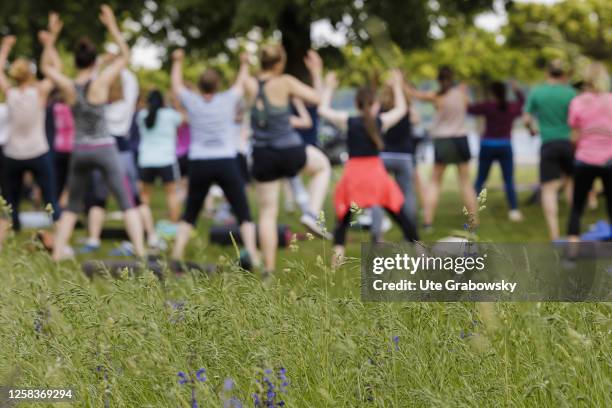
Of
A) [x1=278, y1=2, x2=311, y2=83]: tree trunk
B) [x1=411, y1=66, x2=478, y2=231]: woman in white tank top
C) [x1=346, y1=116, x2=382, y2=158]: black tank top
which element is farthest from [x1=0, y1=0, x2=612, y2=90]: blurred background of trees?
[x1=346, y1=116, x2=382, y2=158]: black tank top

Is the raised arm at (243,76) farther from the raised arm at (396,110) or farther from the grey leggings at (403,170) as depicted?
the grey leggings at (403,170)

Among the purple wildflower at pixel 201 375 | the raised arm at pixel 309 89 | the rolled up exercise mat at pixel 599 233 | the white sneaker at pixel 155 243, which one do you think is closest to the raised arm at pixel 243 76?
the raised arm at pixel 309 89

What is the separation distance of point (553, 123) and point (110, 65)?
14.6ft

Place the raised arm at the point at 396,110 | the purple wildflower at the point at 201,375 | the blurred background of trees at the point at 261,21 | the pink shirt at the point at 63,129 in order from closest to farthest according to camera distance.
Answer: the purple wildflower at the point at 201,375
the raised arm at the point at 396,110
the pink shirt at the point at 63,129
the blurred background of trees at the point at 261,21

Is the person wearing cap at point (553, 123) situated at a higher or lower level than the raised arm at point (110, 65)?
lower

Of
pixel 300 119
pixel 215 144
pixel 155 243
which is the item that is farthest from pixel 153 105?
pixel 215 144

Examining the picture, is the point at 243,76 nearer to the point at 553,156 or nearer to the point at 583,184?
the point at 583,184

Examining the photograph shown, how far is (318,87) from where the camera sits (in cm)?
780

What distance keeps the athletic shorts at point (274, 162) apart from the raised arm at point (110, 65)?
4.47 ft

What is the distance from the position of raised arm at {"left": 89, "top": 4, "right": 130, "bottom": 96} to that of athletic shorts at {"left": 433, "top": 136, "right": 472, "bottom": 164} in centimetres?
449

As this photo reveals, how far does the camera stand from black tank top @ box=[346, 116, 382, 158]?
798cm

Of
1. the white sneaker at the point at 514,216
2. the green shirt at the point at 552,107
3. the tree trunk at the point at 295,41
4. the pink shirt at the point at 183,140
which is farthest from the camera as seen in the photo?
the tree trunk at the point at 295,41

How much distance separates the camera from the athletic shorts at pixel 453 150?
11.2m

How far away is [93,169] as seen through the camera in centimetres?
838
